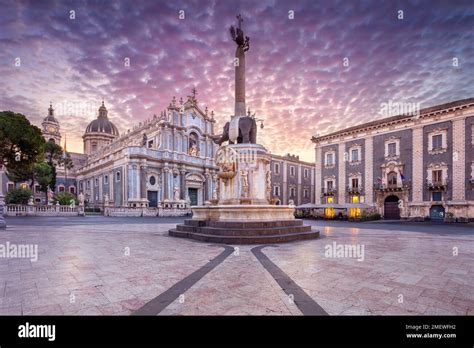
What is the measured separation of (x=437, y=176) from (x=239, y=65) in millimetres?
27786

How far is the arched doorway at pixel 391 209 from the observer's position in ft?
104

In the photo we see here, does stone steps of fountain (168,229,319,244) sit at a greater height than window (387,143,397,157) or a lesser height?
lesser

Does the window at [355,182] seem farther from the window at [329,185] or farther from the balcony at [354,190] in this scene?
the window at [329,185]

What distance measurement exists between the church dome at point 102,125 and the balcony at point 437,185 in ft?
236

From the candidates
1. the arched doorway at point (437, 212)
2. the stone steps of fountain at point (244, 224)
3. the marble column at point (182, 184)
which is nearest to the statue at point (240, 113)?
the stone steps of fountain at point (244, 224)

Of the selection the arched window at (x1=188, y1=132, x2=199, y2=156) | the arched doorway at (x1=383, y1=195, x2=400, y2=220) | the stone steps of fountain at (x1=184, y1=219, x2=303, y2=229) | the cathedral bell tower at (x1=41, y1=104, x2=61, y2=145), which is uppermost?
the cathedral bell tower at (x1=41, y1=104, x2=61, y2=145)

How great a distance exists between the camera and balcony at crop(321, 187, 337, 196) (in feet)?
124

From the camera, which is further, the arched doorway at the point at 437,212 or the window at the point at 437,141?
the window at the point at 437,141

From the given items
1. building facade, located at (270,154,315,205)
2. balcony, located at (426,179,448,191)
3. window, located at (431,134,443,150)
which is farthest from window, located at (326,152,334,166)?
building facade, located at (270,154,315,205)

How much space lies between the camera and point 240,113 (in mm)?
13383

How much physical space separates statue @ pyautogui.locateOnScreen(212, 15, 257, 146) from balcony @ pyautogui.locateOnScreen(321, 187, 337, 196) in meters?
28.1

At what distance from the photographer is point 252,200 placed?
11.9 metres

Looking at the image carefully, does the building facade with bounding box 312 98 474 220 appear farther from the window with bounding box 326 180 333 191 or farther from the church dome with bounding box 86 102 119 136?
the church dome with bounding box 86 102 119 136
